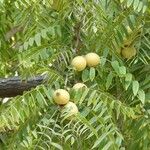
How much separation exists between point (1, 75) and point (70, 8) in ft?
3.82

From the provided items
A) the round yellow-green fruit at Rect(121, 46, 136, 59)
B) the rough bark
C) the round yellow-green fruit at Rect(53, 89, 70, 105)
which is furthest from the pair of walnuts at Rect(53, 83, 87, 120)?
the rough bark

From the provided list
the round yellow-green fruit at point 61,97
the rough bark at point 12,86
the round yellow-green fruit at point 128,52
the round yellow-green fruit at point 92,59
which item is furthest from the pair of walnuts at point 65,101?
the rough bark at point 12,86

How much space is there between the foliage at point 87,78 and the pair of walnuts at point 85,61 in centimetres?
3

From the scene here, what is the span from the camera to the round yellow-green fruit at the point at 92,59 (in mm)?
2082

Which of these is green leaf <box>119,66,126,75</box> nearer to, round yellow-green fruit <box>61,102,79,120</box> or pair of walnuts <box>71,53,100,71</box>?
pair of walnuts <box>71,53,100,71</box>

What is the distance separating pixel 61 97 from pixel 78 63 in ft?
0.54

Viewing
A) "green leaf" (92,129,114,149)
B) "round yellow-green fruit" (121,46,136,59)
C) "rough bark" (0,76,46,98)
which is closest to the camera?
"green leaf" (92,129,114,149)

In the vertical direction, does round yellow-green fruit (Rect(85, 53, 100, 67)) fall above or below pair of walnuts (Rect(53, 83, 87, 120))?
above

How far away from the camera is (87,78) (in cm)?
207

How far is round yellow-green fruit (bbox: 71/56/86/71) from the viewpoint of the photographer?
6.72 ft

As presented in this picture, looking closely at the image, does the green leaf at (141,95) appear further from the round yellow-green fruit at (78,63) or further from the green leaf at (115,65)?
the round yellow-green fruit at (78,63)

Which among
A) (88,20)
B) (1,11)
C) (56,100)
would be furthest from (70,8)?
(1,11)

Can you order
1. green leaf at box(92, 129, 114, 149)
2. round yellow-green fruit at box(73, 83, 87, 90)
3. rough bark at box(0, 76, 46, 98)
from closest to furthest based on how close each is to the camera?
green leaf at box(92, 129, 114, 149) < round yellow-green fruit at box(73, 83, 87, 90) < rough bark at box(0, 76, 46, 98)

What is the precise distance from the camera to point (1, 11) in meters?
3.14
